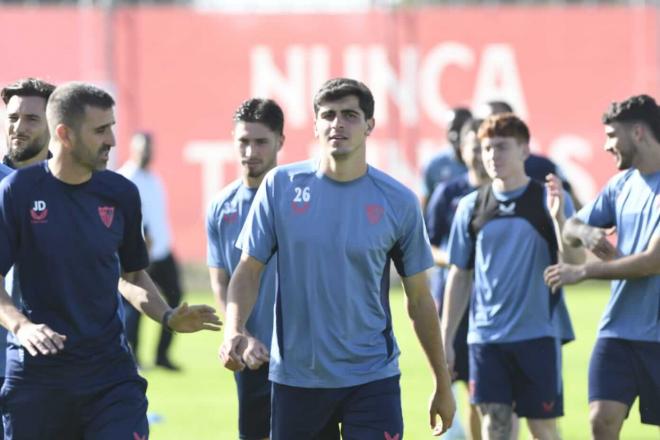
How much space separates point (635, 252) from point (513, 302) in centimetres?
99

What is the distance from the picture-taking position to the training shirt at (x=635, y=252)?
9234 mm

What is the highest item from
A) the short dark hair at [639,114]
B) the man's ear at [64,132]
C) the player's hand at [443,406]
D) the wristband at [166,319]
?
the short dark hair at [639,114]

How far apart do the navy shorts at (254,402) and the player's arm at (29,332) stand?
239 centimetres

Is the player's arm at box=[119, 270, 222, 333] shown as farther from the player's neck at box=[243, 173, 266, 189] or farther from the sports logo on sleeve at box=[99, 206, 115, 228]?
the player's neck at box=[243, 173, 266, 189]

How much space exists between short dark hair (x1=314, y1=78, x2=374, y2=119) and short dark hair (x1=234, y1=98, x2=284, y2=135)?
6.36ft

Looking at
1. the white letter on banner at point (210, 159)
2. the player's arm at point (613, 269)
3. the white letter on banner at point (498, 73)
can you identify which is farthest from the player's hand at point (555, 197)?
the white letter on banner at point (498, 73)

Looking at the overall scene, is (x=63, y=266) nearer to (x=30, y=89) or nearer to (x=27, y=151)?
(x=27, y=151)

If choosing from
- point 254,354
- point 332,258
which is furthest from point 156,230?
point 254,354

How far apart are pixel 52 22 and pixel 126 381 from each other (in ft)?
64.8

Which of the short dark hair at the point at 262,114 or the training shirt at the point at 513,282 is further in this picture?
the training shirt at the point at 513,282

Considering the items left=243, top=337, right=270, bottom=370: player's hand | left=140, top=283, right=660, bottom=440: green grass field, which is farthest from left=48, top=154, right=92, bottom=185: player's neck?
left=140, top=283, right=660, bottom=440: green grass field

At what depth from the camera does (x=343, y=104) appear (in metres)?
7.54

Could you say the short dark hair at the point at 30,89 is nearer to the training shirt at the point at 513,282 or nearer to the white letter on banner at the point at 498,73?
the training shirt at the point at 513,282

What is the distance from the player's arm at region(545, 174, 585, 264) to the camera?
9.63 meters
